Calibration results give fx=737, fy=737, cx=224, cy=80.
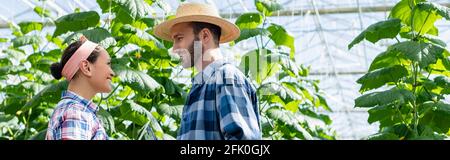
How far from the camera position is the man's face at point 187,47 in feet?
7.95

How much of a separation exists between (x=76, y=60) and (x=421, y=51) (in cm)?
222

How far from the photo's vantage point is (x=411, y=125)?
4.38 m

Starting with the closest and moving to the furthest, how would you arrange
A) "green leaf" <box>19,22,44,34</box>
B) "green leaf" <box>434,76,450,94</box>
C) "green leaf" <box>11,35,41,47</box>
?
"green leaf" <box>434,76,450,94</box>, "green leaf" <box>11,35,41,47</box>, "green leaf" <box>19,22,44,34</box>

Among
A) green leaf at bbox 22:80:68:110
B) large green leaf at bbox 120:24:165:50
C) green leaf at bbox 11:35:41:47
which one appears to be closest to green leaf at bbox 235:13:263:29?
large green leaf at bbox 120:24:165:50

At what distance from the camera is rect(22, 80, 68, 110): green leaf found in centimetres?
420

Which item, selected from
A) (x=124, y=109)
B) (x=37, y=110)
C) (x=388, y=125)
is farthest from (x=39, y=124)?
(x=388, y=125)

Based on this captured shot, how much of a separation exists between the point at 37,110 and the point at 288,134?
74.5 inches

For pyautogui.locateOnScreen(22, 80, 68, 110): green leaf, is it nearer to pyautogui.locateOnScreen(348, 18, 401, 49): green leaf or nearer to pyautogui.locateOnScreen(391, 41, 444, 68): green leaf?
pyautogui.locateOnScreen(348, 18, 401, 49): green leaf

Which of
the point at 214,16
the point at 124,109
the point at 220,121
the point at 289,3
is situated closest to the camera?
the point at 220,121

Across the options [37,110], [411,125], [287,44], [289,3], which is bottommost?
[411,125]

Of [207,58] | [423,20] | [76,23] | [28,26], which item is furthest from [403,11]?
[28,26]

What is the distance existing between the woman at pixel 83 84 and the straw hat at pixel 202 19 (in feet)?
1.01

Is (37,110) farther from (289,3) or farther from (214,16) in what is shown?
(289,3)

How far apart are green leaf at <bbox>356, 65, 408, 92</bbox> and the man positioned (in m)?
1.87
